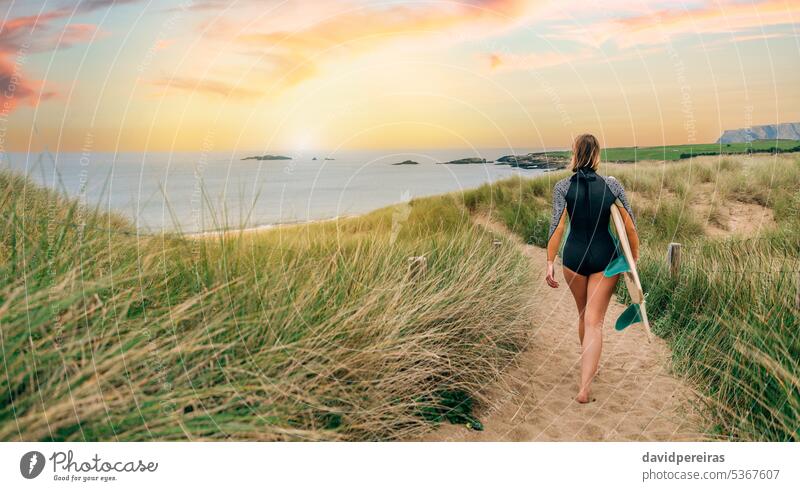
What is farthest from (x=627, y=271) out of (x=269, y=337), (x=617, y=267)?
(x=269, y=337)

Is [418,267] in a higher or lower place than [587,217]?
lower

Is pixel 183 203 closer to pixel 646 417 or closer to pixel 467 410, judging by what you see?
pixel 467 410

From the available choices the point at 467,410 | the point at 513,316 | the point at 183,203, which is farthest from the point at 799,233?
the point at 183,203

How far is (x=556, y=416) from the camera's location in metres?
4.45

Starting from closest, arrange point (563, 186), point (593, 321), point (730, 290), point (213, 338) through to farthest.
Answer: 1. point (213, 338)
2. point (563, 186)
3. point (593, 321)
4. point (730, 290)

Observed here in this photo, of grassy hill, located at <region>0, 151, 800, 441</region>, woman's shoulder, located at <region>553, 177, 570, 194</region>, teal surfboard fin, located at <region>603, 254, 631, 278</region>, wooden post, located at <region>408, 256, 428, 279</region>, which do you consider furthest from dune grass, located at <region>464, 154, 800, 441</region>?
wooden post, located at <region>408, 256, 428, 279</region>

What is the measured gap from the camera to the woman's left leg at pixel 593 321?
4.45 metres

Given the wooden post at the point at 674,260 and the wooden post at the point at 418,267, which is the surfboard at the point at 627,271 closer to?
the wooden post at the point at 418,267

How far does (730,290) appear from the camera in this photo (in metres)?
5.54

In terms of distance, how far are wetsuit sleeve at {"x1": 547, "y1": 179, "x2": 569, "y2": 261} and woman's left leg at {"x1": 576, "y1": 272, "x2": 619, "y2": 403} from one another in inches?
14.7

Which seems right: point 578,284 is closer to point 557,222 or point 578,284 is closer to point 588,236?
point 588,236

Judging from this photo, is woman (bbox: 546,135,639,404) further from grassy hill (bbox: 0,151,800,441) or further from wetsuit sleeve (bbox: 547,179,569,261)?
grassy hill (bbox: 0,151,800,441)

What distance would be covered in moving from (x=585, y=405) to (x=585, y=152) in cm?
204
